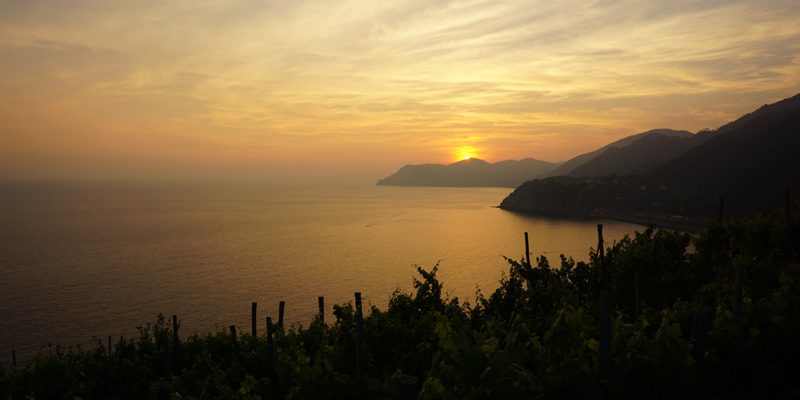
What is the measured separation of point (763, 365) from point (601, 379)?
138 inches

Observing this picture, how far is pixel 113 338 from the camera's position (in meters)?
43.0

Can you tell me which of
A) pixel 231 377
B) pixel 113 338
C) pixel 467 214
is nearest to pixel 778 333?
pixel 231 377

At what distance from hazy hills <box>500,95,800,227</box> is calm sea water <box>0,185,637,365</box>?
23.5m

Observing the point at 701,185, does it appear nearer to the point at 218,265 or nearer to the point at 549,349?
the point at 218,265

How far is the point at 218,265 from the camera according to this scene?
259 ft

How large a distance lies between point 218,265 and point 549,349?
3130 inches

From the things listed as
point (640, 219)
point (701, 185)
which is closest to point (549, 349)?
point (640, 219)

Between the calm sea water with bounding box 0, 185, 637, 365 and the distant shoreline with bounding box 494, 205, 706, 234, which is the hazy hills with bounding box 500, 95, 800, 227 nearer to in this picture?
the distant shoreline with bounding box 494, 205, 706, 234

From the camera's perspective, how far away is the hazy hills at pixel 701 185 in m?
116

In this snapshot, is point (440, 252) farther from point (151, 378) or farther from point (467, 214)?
point (467, 214)

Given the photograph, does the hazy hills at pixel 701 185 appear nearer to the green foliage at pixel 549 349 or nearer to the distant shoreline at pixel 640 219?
the distant shoreline at pixel 640 219

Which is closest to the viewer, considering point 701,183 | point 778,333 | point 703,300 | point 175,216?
point 778,333

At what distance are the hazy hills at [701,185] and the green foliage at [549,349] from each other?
104 m

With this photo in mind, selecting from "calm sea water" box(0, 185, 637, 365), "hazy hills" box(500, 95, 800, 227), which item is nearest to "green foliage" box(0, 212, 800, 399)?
"calm sea water" box(0, 185, 637, 365)
